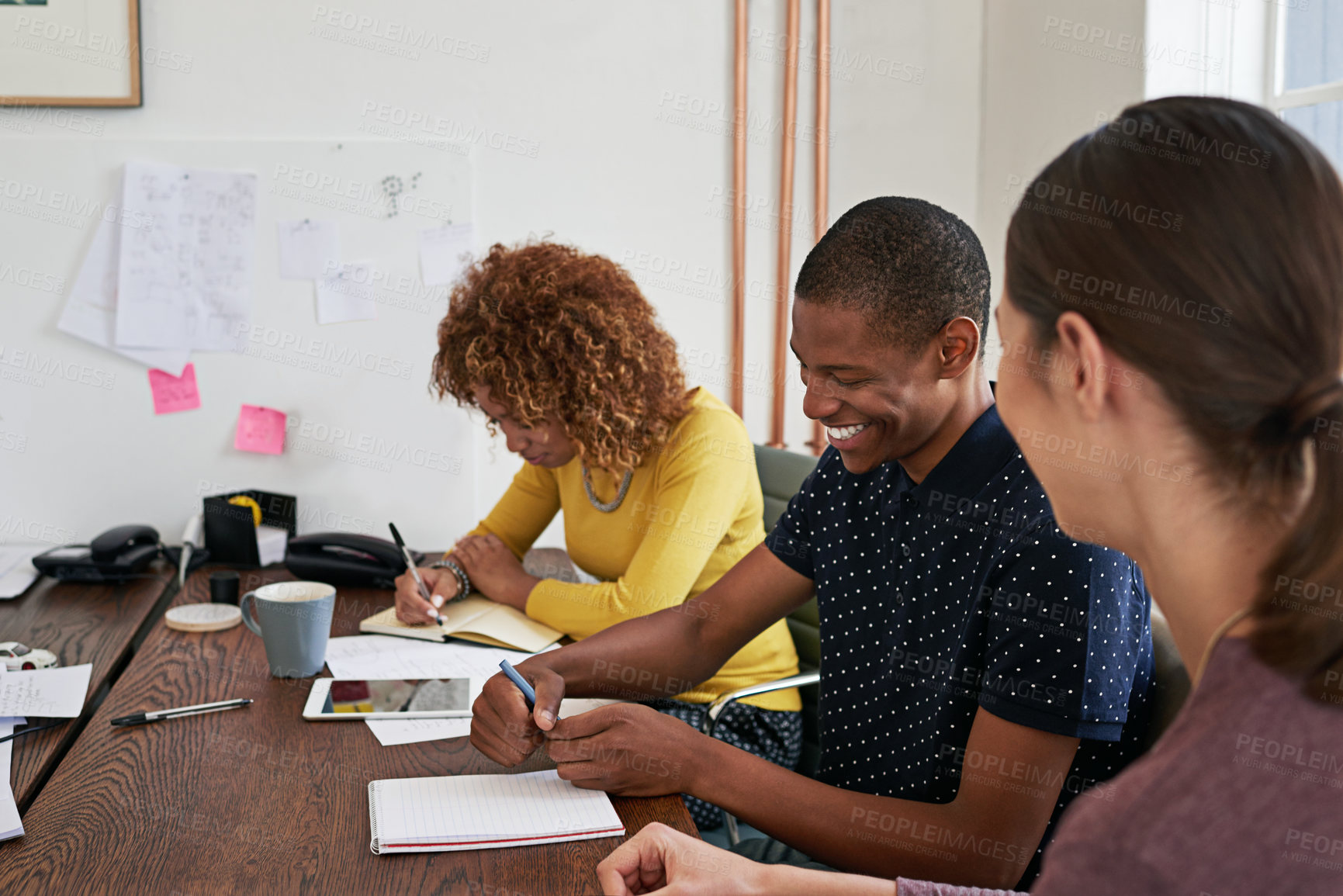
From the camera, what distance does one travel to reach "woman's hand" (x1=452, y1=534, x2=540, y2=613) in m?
1.69

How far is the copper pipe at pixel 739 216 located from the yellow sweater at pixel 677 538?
2.05ft

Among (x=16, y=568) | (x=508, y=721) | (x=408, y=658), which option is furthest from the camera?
(x=16, y=568)

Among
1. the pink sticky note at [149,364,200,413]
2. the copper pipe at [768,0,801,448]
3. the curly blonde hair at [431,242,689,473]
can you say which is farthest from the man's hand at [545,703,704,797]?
the pink sticky note at [149,364,200,413]

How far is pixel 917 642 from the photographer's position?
114cm

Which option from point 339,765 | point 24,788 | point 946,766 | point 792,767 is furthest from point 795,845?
point 24,788

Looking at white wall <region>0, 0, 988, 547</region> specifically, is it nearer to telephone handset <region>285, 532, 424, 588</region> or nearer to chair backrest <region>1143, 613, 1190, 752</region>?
telephone handset <region>285, 532, 424, 588</region>

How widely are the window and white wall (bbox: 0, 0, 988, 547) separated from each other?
0.71m

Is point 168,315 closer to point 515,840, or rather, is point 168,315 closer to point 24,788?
point 24,788

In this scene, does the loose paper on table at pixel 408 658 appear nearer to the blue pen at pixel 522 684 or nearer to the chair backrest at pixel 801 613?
the blue pen at pixel 522 684

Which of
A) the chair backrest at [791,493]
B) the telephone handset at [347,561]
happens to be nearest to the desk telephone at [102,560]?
the telephone handset at [347,561]

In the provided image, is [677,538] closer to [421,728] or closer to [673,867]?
[421,728]

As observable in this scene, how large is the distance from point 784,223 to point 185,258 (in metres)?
1.37

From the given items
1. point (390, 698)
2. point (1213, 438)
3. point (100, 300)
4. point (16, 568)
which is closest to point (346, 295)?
point (100, 300)

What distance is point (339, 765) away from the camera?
3.48 ft
